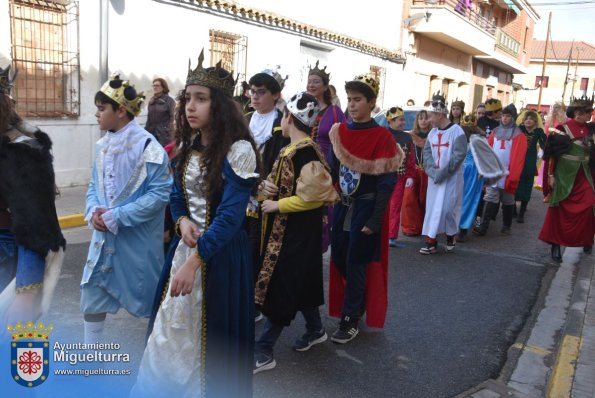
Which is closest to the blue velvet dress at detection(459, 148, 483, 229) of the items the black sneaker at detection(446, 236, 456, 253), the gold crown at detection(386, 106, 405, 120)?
the black sneaker at detection(446, 236, 456, 253)

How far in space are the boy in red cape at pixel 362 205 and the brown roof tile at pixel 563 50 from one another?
61.7 meters

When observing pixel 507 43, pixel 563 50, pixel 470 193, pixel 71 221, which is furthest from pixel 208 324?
pixel 563 50

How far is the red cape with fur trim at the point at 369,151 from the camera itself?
13.0 feet

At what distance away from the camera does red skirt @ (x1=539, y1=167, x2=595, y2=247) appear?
6.50m

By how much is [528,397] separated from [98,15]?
8601mm

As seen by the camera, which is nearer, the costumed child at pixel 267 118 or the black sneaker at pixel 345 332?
the black sneaker at pixel 345 332

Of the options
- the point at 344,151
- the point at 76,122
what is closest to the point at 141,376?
the point at 344,151

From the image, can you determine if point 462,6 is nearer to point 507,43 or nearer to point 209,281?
point 507,43

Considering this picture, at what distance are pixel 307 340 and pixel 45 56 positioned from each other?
7.05m

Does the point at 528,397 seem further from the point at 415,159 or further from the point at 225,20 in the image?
the point at 225,20

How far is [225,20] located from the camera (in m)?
11.8

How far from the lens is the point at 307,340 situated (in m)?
3.95

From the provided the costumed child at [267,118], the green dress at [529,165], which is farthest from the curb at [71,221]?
the green dress at [529,165]

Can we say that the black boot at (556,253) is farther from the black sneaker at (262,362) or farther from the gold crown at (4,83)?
the gold crown at (4,83)
